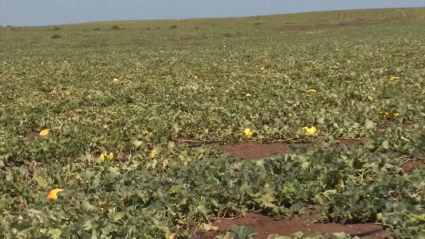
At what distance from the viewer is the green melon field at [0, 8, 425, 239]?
4027 mm

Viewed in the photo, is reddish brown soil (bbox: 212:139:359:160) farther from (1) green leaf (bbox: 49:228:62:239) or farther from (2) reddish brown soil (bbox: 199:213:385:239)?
(1) green leaf (bbox: 49:228:62:239)

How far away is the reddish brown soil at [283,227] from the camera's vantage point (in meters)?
3.99

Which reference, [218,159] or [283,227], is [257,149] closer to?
[218,159]

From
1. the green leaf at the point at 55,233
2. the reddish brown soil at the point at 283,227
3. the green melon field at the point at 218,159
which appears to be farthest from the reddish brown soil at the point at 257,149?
the green leaf at the point at 55,233

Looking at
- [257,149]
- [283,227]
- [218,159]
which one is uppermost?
[218,159]

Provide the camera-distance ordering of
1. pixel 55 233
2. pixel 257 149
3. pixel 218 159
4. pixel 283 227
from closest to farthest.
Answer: pixel 55 233, pixel 283 227, pixel 218 159, pixel 257 149

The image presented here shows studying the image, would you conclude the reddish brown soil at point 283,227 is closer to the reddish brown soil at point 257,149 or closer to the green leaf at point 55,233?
the green leaf at point 55,233

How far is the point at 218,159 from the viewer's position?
17.4ft

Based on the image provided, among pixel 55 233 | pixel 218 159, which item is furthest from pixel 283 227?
pixel 55 233

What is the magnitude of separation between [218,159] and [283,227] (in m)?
1.31

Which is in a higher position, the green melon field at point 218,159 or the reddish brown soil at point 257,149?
the green melon field at point 218,159

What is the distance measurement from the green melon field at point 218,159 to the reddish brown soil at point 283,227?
1 cm

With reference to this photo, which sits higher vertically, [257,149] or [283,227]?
[283,227]

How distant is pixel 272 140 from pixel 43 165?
2.78m
